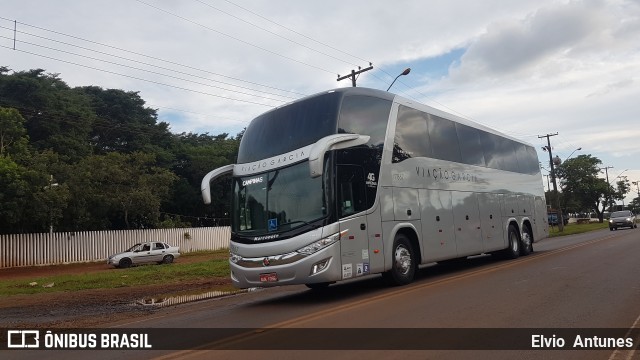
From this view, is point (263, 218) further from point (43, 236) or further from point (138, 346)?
point (43, 236)

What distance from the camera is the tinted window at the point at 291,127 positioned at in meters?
10.6

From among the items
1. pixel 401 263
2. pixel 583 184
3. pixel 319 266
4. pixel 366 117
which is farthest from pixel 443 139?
pixel 583 184

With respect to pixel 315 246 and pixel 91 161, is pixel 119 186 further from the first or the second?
pixel 315 246

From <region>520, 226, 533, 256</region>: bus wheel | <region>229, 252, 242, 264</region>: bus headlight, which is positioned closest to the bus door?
<region>229, 252, 242, 264</region>: bus headlight

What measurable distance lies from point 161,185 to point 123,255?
1055cm

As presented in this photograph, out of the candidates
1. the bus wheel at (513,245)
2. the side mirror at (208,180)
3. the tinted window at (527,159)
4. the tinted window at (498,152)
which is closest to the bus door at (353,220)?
the side mirror at (208,180)

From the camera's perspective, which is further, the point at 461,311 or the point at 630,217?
the point at 630,217

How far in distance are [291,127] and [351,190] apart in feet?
6.08

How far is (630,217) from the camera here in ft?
154

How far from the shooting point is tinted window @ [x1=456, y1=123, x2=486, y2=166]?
50.8 feet

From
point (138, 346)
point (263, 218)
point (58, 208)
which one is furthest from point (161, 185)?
point (138, 346)

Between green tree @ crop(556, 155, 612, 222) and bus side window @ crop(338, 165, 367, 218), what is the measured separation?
78.0 meters

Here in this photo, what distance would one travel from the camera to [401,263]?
39.0 ft

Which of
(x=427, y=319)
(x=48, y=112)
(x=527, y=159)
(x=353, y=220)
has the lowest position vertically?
(x=427, y=319)
